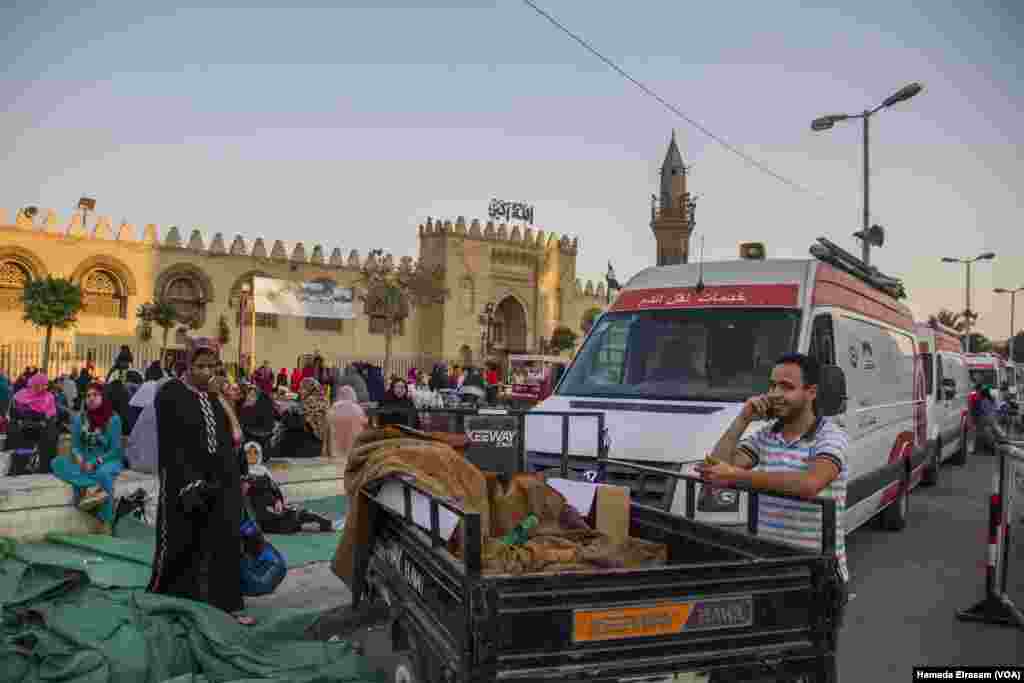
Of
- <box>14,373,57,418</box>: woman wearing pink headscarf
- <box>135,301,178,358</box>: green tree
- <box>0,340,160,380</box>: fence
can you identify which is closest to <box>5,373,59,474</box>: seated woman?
<box>14,373,57,418</box>: woman wearing pink headscarf

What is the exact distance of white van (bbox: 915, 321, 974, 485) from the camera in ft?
40.8

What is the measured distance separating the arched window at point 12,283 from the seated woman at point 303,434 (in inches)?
1153

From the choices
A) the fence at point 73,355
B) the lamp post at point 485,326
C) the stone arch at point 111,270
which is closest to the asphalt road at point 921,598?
the fence at point 73,355

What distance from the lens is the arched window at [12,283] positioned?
3503 cm

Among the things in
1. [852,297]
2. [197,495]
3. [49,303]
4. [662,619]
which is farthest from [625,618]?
[49,303]

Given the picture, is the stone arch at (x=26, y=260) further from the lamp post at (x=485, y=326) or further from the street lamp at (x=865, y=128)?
the street lamp at (x=865, y=128)

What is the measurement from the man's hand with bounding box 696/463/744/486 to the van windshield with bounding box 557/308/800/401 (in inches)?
122

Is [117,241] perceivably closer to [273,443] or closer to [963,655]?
[273,443]

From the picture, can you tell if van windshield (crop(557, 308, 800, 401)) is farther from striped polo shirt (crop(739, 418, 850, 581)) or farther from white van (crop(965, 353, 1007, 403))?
white van (crop(965, 353, 1007, 403))

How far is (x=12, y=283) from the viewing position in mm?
35375

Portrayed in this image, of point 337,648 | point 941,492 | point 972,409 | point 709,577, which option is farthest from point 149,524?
point 972,409

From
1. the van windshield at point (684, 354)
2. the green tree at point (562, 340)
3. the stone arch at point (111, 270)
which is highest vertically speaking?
the stone arch at point (111, 270)

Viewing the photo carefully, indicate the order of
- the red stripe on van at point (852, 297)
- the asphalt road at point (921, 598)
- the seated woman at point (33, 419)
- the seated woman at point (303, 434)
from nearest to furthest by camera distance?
the asphalt road at point (921, 598) < the red stripe on van at point (852, 297) < the seated woman at point (33, 419) < the seated woman at point (303, 434)

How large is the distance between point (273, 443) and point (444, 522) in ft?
26.2
